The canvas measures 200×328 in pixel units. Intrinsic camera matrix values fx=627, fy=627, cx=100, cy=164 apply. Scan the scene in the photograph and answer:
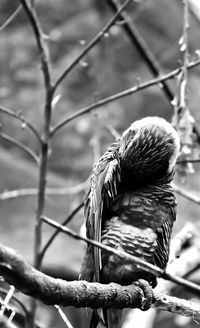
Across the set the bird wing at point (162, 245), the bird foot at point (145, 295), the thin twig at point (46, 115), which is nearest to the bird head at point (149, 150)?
the bird wing at point (162, 245)

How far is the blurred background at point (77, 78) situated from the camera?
7.05 m

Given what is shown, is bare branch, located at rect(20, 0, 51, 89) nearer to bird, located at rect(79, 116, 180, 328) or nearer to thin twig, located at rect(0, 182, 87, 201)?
bird, located at rect(79, 116, 180, 328)

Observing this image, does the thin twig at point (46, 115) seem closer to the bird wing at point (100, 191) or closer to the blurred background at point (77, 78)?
the bird wing at point (100, 191)

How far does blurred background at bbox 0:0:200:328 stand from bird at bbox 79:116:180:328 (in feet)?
11.0

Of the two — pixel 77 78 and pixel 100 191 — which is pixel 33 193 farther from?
pixel 77 78

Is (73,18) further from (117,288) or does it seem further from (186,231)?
(117,288)

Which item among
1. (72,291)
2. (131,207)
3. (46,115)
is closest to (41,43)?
(46,115)

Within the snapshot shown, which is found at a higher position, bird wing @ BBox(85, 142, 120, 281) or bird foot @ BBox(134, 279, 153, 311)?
bird wing @ BBox(85, 142, 120, 281)

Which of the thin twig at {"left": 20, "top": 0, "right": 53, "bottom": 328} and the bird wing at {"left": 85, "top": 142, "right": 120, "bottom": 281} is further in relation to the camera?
the thin twig at {"left": 20, "top": 0, "right": 53, "bottom": 328}

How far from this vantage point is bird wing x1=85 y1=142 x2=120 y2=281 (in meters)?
3.04

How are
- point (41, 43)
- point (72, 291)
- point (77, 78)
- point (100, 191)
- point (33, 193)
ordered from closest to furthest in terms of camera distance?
1. point (72, 291)
2. point (100, 191)
3. point (41, 43)
4. point (33, 193)
5. point (77, 78)

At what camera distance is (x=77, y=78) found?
793cm

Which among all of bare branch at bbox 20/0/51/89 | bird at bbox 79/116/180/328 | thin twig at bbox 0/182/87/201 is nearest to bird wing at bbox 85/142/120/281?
bird at bbox 79/116/180/328

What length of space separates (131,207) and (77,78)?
499cm
